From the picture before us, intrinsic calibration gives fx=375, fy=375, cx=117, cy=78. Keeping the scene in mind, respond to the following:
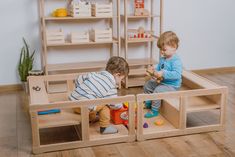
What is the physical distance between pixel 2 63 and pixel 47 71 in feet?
1.67

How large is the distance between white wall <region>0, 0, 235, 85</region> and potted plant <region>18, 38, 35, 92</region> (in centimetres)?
6

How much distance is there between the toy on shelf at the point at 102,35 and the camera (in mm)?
3840

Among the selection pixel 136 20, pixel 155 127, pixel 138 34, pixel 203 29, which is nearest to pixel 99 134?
pixel 155 127

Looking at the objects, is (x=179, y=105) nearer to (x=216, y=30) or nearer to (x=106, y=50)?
(x=106, y=50)

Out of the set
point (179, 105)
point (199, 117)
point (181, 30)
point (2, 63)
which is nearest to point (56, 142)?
point (179, 105)

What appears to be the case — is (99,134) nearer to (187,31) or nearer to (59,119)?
(59,119)

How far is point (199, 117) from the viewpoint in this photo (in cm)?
311

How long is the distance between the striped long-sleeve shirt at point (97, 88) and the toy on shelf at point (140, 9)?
4.78 feet

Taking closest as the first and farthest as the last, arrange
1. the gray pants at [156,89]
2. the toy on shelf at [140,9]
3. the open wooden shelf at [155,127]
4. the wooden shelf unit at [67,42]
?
1. the open wooden shelf at [155,127]
2. the gray pants at [156,89]
3. the wooden shelf unit at [67,42]
4. the toy on shelf at [140,9]

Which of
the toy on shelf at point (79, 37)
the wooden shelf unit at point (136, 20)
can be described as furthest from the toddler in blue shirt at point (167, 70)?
the toy on shelf at point (79, 37)

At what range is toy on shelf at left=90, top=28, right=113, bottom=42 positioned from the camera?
3840mm

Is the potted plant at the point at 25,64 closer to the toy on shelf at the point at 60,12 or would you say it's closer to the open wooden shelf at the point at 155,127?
the toy on shelf at the point at 60,12

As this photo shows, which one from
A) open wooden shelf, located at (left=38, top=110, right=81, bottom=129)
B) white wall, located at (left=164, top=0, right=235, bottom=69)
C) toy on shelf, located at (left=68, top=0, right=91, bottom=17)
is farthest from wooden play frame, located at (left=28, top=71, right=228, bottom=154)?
white wall, located at (left=164, top=0, right=235, bottom=69)

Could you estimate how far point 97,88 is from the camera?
267 cm
